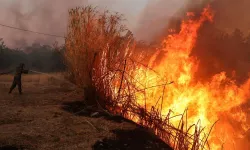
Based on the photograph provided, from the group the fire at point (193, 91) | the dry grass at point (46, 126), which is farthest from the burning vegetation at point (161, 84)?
the dry grass at point (46, 126)

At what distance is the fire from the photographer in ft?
30.6

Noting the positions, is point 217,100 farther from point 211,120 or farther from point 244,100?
point 244,100

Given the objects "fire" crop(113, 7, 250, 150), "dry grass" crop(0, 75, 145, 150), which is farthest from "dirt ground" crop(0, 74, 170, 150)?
"fire" crop(113, 7, 250, 150)

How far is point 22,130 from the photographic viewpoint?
219 inches

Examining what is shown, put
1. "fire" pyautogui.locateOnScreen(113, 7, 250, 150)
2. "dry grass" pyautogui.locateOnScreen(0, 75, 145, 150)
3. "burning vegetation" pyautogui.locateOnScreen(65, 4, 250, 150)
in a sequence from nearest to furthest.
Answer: "dry grass" pyautogui.locateOnScreen(0, 75, 145, 150) → "burning vegetation" pyautogui.locateOnScreen(65, 4, 250, 150) → "fire" pyautogui.locateOnScreen(113, 7, 250, 150)

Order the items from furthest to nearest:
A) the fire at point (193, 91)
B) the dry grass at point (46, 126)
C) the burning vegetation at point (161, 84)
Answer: the fire at point (193, 91) → the burning vegetation at point (161, 84) → the dry grass at point (46, 126)

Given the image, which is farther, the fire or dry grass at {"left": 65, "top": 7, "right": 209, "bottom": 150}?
the fire

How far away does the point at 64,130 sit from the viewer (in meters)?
5.71

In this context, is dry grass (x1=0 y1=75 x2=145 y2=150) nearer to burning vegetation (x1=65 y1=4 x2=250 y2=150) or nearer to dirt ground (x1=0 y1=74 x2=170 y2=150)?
dirt ground (x1=0 y1=74 x2=170 y2=150)

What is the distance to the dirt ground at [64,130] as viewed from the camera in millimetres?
5070

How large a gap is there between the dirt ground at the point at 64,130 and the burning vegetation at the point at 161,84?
1.84 ft

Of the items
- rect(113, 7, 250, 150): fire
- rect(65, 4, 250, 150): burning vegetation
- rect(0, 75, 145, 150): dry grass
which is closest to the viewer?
rect(0, 75, 145, 150): dry grass

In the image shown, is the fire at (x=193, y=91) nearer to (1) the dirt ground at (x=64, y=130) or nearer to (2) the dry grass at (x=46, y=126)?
(1) the dirt ground at (x=64, y=130)

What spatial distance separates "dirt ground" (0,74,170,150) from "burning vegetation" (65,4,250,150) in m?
0.56
